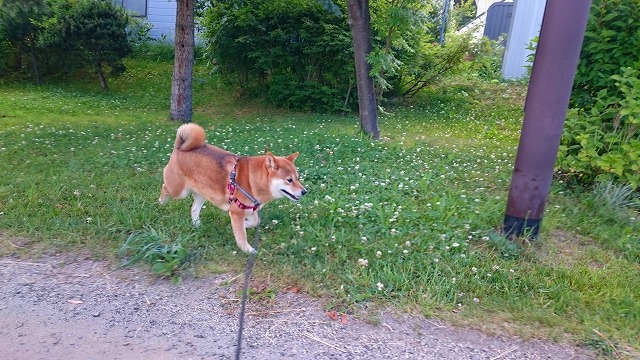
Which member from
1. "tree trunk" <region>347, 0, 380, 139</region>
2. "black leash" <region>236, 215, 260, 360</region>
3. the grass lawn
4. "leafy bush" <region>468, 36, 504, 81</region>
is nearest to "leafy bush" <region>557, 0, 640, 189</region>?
the grass lawn

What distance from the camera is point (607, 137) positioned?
17.2 feet

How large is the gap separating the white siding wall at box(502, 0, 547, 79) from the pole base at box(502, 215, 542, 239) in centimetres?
989

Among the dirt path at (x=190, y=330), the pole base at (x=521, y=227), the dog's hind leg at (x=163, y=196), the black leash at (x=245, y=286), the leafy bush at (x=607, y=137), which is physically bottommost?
the dirt path at (x=190, y=330)

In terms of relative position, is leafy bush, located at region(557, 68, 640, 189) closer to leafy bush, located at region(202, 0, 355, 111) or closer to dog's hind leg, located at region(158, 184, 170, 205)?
dog's hind leg, located at region(158, 184, 170, 205)

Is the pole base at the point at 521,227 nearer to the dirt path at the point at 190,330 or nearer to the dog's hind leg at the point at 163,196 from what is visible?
the dirt path at the point at 190,330

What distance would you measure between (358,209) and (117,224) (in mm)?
2361

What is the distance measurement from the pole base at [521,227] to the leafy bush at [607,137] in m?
1.48

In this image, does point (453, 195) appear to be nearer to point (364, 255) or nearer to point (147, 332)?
point (364, 255)

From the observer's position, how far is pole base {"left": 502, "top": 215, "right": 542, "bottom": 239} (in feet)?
13.9

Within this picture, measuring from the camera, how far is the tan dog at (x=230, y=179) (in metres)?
4.08

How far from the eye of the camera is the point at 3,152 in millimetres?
6633

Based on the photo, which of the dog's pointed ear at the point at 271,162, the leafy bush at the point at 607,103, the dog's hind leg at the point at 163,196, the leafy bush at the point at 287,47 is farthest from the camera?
the leafy bush at the point at 287,47

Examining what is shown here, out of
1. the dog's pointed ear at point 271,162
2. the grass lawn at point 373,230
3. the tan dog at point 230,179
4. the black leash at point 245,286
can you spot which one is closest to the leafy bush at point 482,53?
the grass lawn at point 373,230

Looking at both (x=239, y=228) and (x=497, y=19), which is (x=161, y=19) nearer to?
(x=497, y=19)
